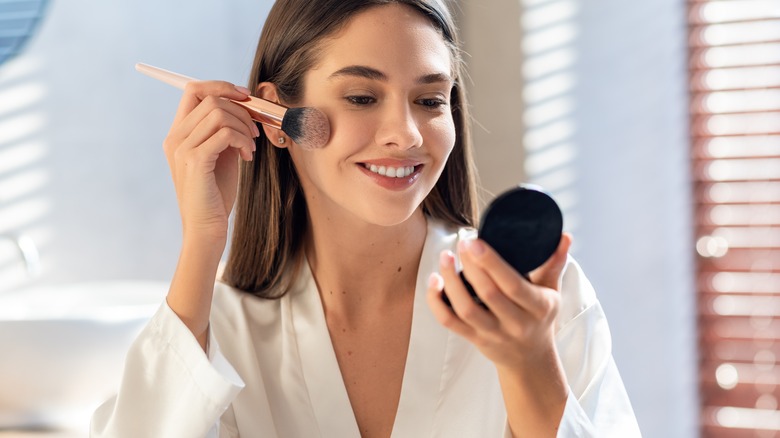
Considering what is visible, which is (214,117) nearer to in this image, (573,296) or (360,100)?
(360,100)

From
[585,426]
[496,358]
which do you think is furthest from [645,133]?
[496,358]

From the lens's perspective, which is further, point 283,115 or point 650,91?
point 650,91

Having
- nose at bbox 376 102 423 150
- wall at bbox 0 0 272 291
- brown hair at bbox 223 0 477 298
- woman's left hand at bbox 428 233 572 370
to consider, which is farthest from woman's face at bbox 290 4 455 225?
wall at bbox 0 0 272 291

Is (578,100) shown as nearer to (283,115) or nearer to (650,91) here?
(650,91)

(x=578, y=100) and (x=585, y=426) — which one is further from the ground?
(x=578, y=100)

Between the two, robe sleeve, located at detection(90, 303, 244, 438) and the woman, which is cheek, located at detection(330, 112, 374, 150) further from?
robe sleeve, located at detection(90, 303, 244, 438)

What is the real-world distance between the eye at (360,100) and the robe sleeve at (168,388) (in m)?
0.29

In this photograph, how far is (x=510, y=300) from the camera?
2.03 ft

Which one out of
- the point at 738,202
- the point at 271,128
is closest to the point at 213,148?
the point at 271,128

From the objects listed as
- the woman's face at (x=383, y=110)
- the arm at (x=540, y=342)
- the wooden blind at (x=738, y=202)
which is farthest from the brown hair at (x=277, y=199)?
the wooden blind at (x=738, y=202)

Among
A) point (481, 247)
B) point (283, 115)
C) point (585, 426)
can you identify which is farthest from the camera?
point (283, 115)

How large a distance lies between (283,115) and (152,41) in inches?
39.1

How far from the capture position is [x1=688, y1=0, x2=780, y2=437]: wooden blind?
1.76 meters

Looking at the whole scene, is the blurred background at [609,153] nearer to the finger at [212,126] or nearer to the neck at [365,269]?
the neck at [365,269]
